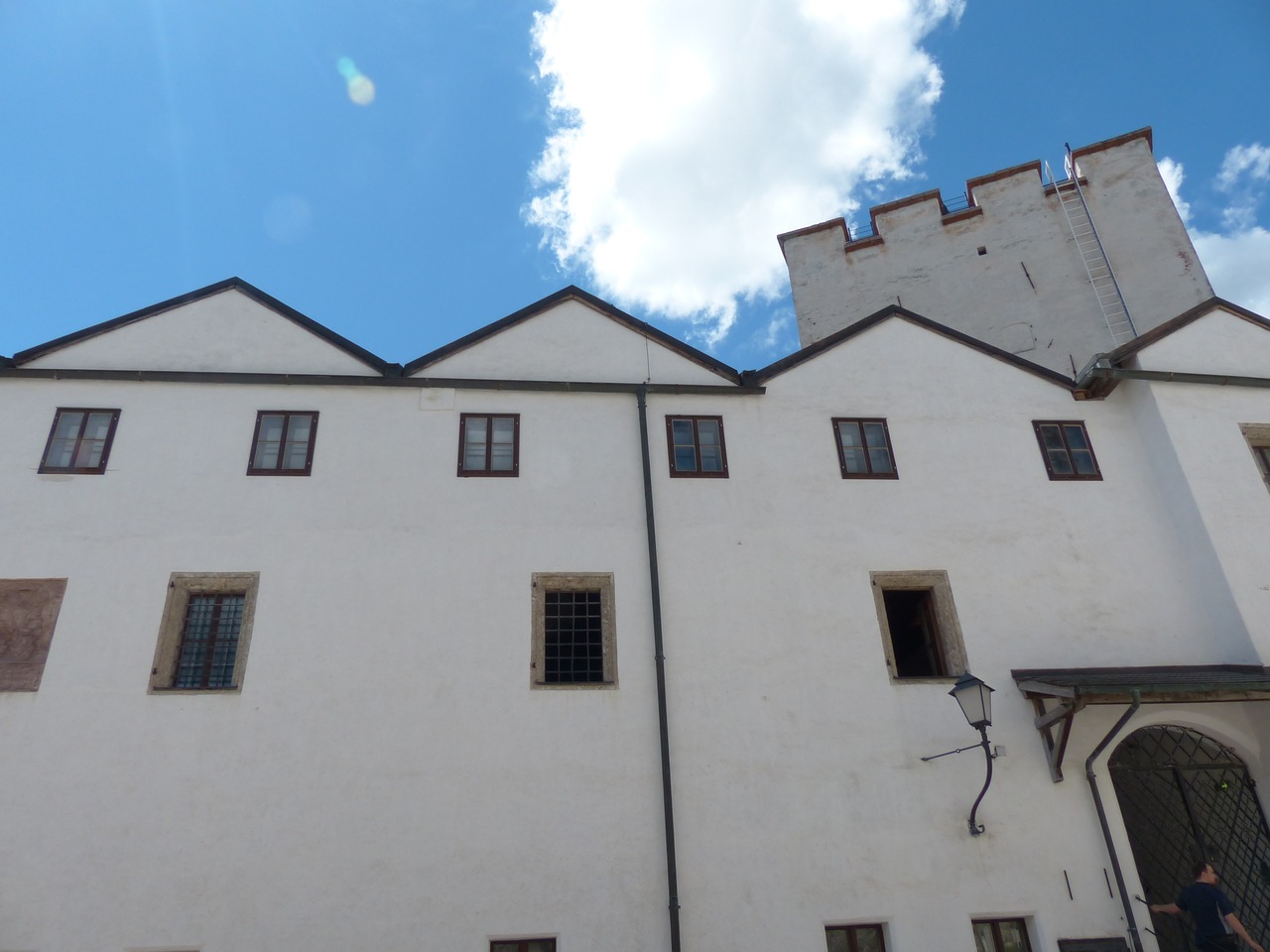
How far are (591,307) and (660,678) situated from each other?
6550mm

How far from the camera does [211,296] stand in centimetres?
1422

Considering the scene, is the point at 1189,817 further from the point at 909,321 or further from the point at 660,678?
the point at 909,321

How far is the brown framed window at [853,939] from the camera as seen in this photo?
1051 centimetres

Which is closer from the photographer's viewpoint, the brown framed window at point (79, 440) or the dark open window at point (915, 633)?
the brown framed window at point (79, 440)

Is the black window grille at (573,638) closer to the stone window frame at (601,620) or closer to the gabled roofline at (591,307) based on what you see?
the stone window frame at (601,620)

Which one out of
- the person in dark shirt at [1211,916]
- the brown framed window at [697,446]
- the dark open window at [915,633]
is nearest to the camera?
the person in dark shirt at [1211,916]

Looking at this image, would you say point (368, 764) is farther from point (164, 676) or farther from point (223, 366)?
point (223, 366)

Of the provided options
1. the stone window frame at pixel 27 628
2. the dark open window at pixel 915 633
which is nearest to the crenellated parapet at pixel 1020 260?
the dark open window at pixel 915 633

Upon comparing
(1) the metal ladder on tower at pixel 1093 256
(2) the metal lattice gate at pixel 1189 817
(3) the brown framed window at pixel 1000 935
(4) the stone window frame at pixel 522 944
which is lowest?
(3) the brown framed window at pixel 1000 935

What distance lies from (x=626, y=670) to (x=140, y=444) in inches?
309

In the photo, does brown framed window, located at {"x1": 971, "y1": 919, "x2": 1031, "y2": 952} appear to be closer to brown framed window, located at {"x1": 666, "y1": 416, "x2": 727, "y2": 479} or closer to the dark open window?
the dark open window

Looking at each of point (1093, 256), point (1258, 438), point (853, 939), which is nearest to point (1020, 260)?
point (1093, 256)

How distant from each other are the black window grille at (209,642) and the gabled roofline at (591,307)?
14.4 feet

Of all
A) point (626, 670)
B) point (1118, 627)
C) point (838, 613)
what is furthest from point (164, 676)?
point (1118, 627)
